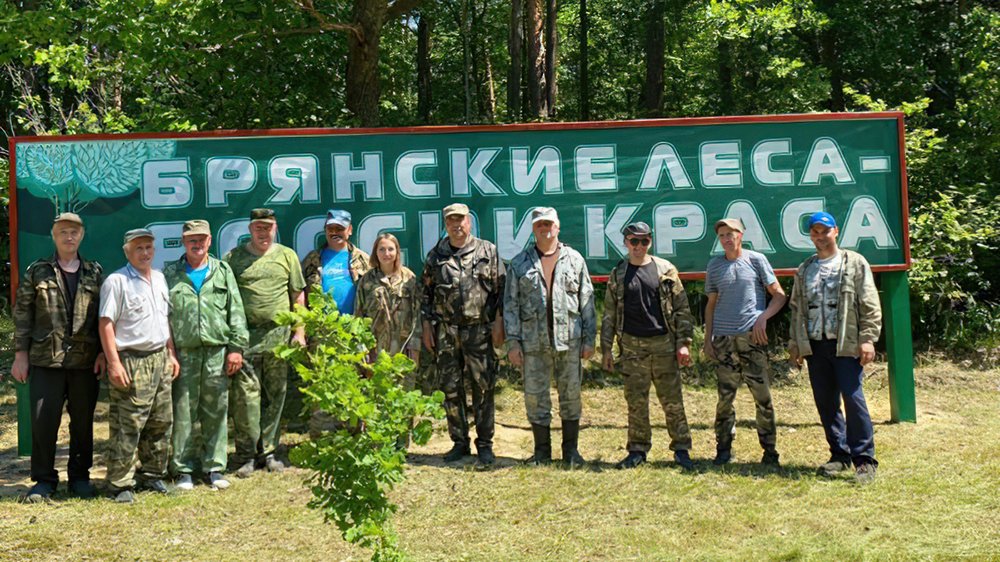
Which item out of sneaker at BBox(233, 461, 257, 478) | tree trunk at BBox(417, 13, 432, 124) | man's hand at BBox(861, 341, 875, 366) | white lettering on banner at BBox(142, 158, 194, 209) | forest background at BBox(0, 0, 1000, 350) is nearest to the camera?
man's hand at BBox(861, 341, 875, 366)

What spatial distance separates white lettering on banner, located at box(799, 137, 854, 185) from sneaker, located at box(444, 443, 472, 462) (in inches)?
142

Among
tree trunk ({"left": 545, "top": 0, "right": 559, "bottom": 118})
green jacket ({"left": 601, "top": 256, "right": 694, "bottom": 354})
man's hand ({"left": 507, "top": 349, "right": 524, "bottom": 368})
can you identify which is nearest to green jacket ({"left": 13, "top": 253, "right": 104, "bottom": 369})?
man's hand ({"left": 507, "top": 349, "right": 524, "bottom": 368})

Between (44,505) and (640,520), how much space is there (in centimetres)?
374

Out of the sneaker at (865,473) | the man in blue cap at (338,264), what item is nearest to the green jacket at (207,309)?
the man in blue cap at (338,264)

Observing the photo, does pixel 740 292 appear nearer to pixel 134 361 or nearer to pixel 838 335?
pixel 838 335

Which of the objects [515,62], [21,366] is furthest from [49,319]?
[515,62]

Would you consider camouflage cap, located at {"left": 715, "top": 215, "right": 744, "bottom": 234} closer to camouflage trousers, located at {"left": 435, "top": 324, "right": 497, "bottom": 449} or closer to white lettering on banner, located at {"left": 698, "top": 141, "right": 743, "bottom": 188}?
white lettering on banner, located at {"left": 698, "top": 141, "right": 743, "bottom": 188}

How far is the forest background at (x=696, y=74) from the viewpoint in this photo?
9398 millimetres

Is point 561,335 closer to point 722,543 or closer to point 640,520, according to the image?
point 640,520

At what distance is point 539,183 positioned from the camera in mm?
6824

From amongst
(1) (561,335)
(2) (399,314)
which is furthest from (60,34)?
(1) (561,335)

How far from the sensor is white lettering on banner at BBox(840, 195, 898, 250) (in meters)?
6.87

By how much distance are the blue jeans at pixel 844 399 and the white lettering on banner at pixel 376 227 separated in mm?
3290

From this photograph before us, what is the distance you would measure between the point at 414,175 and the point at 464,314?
5.08 ft
